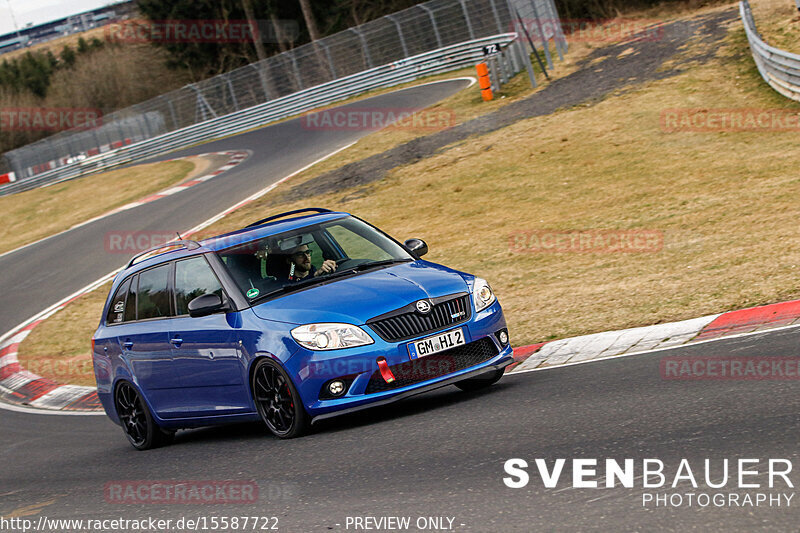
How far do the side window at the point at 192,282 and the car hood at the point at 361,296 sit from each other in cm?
70

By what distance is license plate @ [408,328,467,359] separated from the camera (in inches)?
277

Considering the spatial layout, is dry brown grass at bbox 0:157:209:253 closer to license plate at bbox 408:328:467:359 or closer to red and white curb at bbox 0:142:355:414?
red and white curb at bbox 0:142:355:414

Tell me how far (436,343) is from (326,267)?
1.35 m

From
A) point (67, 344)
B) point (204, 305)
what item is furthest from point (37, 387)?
point (204, 305)

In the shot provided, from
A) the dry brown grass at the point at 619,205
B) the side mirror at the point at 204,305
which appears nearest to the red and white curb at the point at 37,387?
the dry brown grass at the point at 619,205

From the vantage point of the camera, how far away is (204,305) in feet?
24.6

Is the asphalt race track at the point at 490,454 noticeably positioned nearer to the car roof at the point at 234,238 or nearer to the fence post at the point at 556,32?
the car roof at the point at 234,238

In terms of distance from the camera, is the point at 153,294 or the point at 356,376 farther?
the point at 153,294

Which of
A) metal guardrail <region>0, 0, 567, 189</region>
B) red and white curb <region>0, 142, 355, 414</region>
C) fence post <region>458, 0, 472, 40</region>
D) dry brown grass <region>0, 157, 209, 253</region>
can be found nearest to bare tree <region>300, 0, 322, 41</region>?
metal guardrail <region>0, 0, 567, 189</region>

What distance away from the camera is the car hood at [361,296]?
7.02 meters

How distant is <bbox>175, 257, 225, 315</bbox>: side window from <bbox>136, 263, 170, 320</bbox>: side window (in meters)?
0.18

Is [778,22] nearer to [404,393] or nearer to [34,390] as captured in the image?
[34,390]

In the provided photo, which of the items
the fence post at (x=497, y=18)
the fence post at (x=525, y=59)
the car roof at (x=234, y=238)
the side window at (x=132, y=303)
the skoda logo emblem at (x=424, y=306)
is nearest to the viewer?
the skoda logo emblem at (x=424, y=306)

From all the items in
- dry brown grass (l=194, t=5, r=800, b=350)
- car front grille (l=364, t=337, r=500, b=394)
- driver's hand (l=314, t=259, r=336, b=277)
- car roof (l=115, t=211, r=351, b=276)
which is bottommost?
dry brown grass (l=194, t=5, r=800, b=350)
